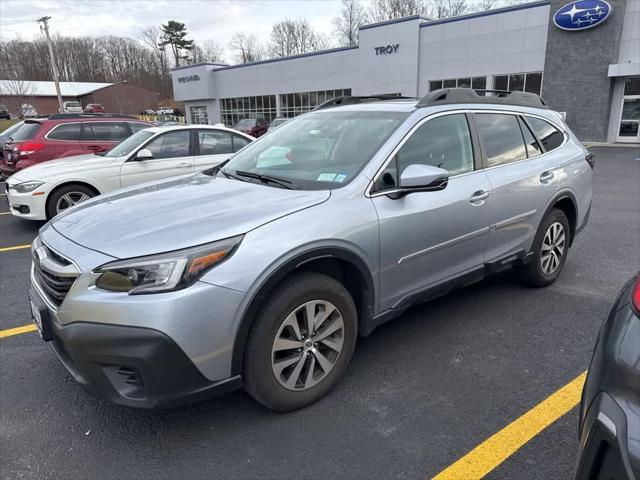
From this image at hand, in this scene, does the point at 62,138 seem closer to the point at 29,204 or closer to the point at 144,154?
the point at 29,204

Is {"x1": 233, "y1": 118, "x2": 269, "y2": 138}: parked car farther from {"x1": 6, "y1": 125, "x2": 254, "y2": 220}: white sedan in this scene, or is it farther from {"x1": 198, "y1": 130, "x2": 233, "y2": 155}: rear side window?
{"x1": 6, "y1": 125, "x2": 254, "y2": 220}: white sedan

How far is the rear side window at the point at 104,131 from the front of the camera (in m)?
9.79

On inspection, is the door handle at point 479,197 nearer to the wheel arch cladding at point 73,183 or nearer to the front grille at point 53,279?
the front grille at point 53,279

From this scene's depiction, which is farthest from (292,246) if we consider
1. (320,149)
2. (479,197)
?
(479,197)

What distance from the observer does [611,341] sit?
62.1 inches

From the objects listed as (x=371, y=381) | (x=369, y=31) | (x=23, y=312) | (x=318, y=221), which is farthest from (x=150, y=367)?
(x=369, y=31)

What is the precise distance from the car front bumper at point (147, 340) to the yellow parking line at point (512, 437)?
122cm

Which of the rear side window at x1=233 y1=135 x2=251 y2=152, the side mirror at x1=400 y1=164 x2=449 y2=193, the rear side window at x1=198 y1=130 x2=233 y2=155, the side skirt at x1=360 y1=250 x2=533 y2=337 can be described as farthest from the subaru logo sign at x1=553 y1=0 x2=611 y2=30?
the side mirror at x1=400 y1=164 x2=449 y2=193

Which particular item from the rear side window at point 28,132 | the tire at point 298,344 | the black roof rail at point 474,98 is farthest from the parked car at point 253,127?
the tire at point 298,344

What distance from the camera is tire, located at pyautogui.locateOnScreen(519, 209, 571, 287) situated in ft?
13.9

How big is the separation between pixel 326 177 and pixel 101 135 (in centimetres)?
849

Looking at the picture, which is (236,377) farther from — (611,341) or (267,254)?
(611,341)

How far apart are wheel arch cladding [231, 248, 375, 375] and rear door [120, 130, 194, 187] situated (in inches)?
209

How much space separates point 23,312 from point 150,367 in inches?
109
